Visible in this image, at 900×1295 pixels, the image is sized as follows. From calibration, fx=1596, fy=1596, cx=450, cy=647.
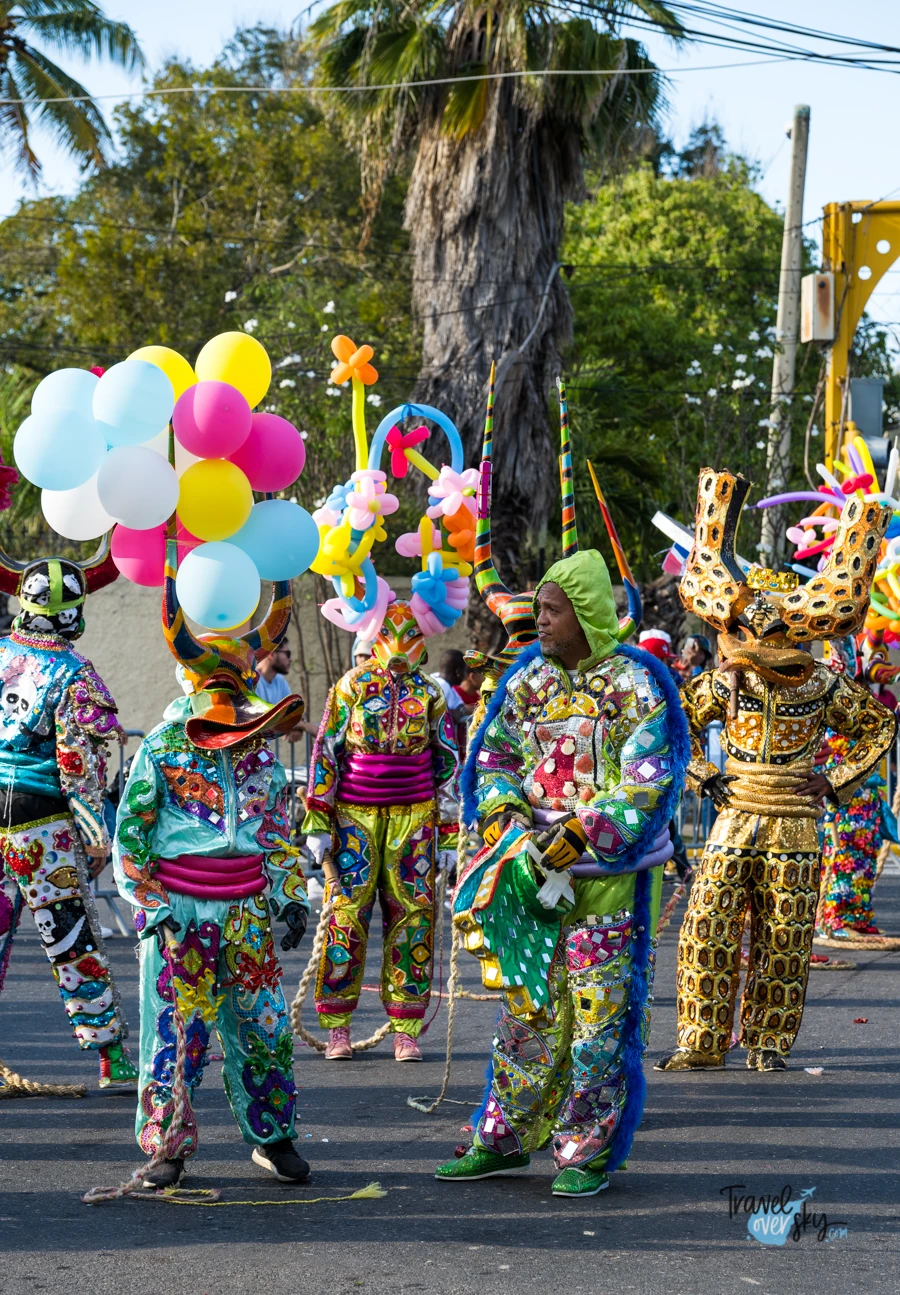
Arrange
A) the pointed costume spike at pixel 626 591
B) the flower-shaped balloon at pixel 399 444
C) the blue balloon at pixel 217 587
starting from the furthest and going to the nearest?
the flower-shaped balloon at pixel 399 444, the pointed costume spike at pixel 626 591, the blue balloon at pixel 217 587

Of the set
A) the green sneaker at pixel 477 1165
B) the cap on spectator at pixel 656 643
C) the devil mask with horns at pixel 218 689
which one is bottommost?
the green sneaker at pixel 477 1165

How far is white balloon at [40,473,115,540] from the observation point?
5090mm

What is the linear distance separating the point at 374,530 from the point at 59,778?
1.89 meters

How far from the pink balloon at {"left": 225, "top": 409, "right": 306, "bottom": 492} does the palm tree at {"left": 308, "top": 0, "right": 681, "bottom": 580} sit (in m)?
9.21

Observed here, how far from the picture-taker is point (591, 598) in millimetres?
4934

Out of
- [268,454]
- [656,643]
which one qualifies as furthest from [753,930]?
[656,643]

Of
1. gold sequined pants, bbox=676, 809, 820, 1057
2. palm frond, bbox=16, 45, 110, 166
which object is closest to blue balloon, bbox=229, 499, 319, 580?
gold sequined pants, bbox=676, 809, 820, 1057

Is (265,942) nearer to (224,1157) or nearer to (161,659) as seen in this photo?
(224,1157)

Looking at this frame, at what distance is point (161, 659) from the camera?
16750 mm

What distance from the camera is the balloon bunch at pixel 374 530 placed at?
702 cm

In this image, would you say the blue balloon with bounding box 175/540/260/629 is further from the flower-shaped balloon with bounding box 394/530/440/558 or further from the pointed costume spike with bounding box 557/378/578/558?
the flower-shaped balloon with bounding box 394/530/440/558

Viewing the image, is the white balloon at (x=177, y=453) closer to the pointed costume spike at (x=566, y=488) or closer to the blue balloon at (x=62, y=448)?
the blue balloon at (x=62, y=448)

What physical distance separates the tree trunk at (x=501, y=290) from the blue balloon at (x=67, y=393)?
9446 mm

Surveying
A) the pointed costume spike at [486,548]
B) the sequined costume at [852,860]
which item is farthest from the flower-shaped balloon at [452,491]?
the sequined costume at [852,860]
